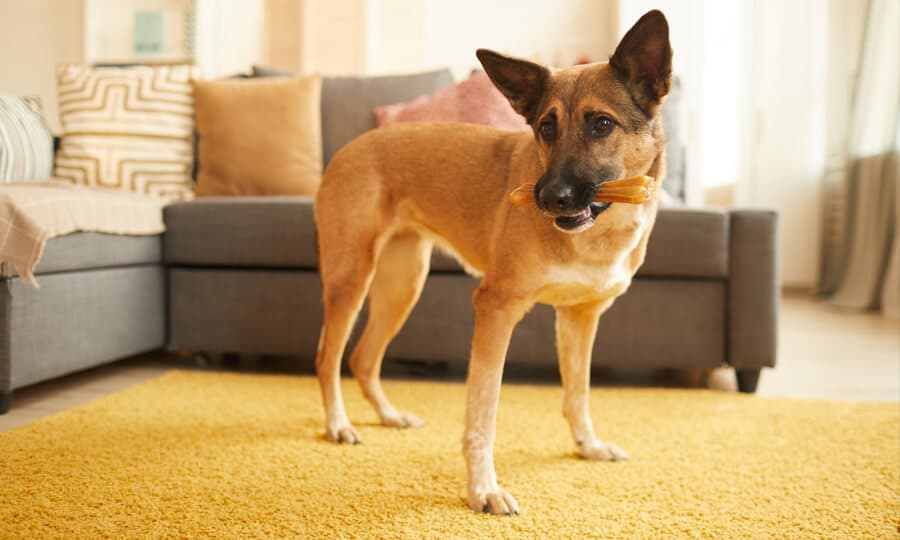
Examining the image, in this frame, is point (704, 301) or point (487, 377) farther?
point (704, 301)

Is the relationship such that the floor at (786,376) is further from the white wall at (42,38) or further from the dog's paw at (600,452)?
the white wall at (42,38)

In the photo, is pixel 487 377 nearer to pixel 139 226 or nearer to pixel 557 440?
pixel 557 440

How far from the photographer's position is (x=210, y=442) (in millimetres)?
1699

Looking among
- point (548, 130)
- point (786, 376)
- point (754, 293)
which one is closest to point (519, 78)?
point (548, 130)

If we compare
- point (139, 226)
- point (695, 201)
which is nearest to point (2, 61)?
point (139, 226)

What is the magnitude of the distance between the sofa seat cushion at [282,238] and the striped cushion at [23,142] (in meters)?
0.69

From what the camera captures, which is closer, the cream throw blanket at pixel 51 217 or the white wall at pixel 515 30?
the cream throw blanket at pixel 51 217

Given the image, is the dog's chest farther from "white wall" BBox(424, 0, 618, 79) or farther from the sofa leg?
"white wall" BBox(424, 0, 618, 79)

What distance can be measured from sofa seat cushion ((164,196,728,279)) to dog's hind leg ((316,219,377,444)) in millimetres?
702

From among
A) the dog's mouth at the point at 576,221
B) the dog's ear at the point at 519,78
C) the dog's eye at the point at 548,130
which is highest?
the dog's ear at the point at 519,78

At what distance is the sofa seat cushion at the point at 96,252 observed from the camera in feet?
6.75

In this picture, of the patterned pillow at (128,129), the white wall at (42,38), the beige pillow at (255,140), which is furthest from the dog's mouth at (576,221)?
the white wall at (42,38)

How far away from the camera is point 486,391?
4.44ft

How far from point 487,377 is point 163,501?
2.17ft
